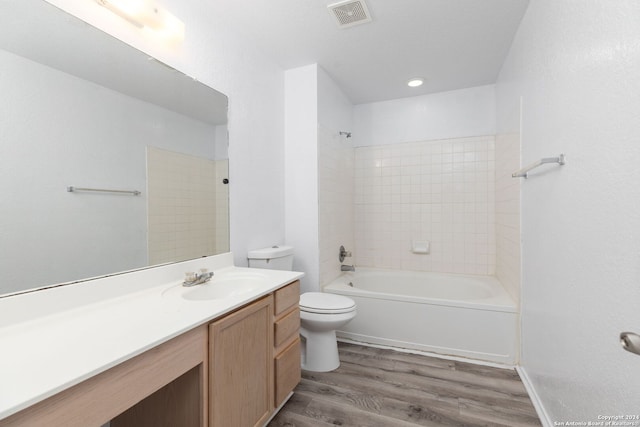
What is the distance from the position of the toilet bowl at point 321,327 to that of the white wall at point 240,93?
60 cm

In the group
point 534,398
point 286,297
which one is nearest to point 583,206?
point 534,398

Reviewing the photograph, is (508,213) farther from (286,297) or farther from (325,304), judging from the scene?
(286,297)

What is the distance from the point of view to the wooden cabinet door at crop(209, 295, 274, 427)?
→ 1.05 meters

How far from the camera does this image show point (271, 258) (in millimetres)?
2025

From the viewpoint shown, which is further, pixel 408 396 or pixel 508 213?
pixel 508 213

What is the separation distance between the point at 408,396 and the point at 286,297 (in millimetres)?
987

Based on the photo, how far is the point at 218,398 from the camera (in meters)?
1.05

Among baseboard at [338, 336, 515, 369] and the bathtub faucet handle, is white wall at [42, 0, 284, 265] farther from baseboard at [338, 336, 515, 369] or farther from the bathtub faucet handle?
baseboard at [338, 336, 515, 369]

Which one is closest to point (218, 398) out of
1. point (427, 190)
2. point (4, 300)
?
point (4, 300)

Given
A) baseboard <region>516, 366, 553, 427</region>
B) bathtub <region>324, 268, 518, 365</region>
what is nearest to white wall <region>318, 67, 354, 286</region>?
bathtub <region>324, 268, 518, 365</region>

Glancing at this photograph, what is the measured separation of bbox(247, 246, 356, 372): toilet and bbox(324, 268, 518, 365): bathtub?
0.44 meters

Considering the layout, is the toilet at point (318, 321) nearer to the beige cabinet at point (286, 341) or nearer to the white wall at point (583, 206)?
the beige cabinet at point (286, 341)

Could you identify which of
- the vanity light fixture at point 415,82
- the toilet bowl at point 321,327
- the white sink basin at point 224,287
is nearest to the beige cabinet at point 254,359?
the white sink basin at point 224,287

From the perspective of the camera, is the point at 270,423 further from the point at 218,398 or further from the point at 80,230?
the point at 80,230
